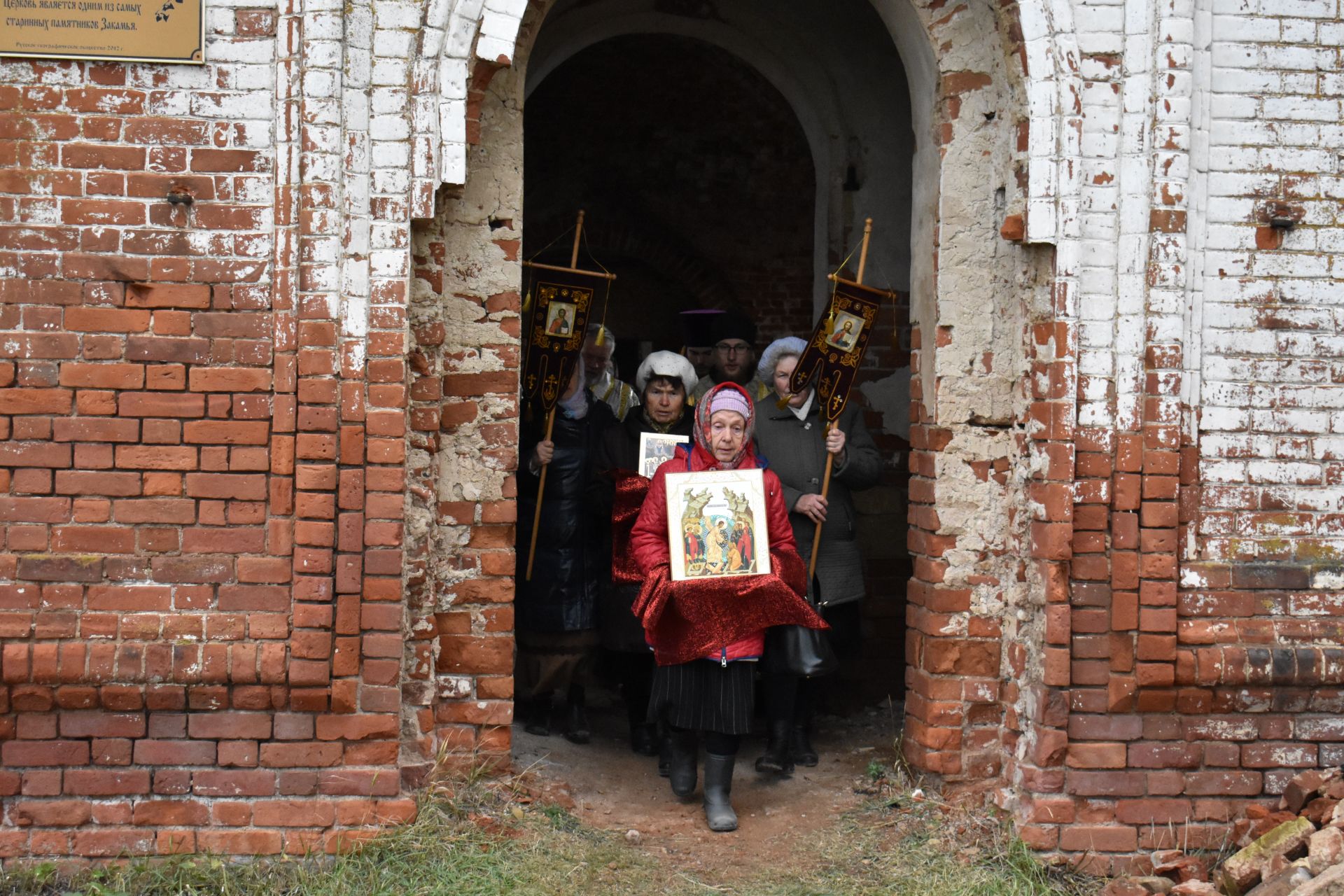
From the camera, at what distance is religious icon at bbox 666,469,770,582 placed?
179 inches

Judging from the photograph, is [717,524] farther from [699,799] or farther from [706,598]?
[699,799]

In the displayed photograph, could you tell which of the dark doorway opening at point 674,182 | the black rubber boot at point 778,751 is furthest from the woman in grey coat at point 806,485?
the dark doorway opening at point 674,182

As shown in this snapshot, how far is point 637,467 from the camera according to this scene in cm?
542

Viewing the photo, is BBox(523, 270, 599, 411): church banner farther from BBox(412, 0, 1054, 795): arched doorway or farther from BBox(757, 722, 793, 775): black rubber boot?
BBox(757, 722, 793, 775): black rubber boot

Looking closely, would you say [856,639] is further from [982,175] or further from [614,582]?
[982,175]

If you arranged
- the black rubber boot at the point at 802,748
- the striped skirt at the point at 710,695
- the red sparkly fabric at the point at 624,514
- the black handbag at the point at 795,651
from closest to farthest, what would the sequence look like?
the striped skirt at the point at 710,695
the black handbag at the point at 795,651
the red sparkly fabric at the point at 624,514
the black rubber boot at the point at 802,748

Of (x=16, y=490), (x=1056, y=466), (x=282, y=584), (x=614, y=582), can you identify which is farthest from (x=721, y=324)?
(x=16, y=490)

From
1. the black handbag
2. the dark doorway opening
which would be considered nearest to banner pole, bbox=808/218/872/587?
the black handbag

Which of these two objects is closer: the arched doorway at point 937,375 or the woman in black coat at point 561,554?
the arched doorway at point 937,375

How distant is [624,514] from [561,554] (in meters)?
0.50

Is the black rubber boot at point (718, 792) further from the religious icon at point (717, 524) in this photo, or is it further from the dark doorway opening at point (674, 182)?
the dark doorway opening at point (674, 182)

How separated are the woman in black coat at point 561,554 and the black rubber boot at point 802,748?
97 cm

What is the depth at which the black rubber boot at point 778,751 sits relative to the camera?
205 inches

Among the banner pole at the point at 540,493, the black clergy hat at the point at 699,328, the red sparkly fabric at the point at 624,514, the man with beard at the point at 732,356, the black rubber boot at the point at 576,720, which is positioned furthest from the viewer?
the black clergy hat at the point at 699,328
